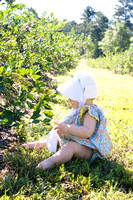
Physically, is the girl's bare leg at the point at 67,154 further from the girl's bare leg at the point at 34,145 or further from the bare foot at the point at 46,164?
the girl's bare leg at the point at 34,145

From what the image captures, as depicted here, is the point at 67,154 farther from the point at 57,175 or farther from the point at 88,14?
the point at 88,14

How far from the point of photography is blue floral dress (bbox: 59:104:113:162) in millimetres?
1783

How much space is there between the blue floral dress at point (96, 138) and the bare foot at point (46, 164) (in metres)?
0.27

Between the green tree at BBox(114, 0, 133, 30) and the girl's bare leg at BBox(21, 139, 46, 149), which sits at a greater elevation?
the green tree at BBox(114, 0, 133, 30)

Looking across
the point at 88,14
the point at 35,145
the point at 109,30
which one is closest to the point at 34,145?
the point at 35,145

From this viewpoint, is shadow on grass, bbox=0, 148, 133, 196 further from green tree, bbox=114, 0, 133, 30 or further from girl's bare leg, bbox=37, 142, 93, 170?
green tree, bbox=114, 0, 133, 30

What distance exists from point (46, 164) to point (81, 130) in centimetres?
38

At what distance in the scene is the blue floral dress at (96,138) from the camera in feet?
5.85

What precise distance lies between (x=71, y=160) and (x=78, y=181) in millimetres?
297

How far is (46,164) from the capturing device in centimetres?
164

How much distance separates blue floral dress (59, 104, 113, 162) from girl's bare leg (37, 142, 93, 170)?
0.05 m

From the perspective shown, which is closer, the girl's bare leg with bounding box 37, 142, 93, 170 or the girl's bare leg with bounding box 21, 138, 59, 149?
the girl's bare leg with bounding box 37, 142, 93, 170

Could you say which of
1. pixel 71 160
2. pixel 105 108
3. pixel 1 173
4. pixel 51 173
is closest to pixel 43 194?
pixel 51 173

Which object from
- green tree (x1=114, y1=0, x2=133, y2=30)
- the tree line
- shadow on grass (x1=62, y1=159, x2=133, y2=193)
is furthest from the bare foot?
green tree (x1=114, y1=0, x2=133, y2=30)
